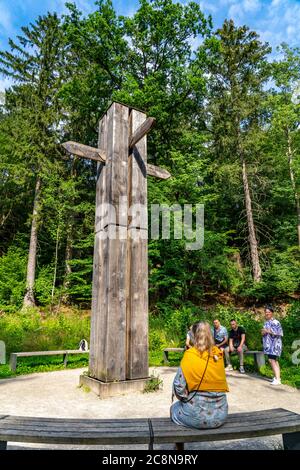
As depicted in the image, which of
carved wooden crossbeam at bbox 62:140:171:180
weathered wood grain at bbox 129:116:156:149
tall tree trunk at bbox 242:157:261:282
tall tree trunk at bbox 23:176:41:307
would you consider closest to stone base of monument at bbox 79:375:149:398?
carved wooden crossbeam at bbox 62:140:171:180

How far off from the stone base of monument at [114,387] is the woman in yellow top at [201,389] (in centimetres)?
280

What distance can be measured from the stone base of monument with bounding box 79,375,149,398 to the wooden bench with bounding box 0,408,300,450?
2660 millimetres

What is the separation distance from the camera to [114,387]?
219 inches

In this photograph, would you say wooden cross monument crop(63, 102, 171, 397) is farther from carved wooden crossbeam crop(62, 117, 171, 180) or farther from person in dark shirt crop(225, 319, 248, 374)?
person in dark shirt crop(225, 319, 248, 374)

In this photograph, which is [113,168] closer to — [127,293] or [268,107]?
[127,293]

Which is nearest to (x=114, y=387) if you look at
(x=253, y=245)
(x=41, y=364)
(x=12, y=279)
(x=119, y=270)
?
(x=119, y=270)

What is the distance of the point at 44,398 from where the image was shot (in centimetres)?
573

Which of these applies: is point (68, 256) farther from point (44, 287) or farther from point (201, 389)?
point (201, 389)

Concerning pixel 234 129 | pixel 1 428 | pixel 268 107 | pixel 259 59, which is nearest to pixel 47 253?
pixel 234 129

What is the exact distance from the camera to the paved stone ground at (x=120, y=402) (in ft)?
12.1

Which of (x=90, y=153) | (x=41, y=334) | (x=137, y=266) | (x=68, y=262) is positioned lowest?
(x=41, y=334)

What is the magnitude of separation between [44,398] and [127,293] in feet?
7.34

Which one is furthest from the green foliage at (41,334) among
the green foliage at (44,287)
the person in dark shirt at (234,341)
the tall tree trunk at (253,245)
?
the tall tree trunk at (253,245)

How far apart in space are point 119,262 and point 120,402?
226cm
